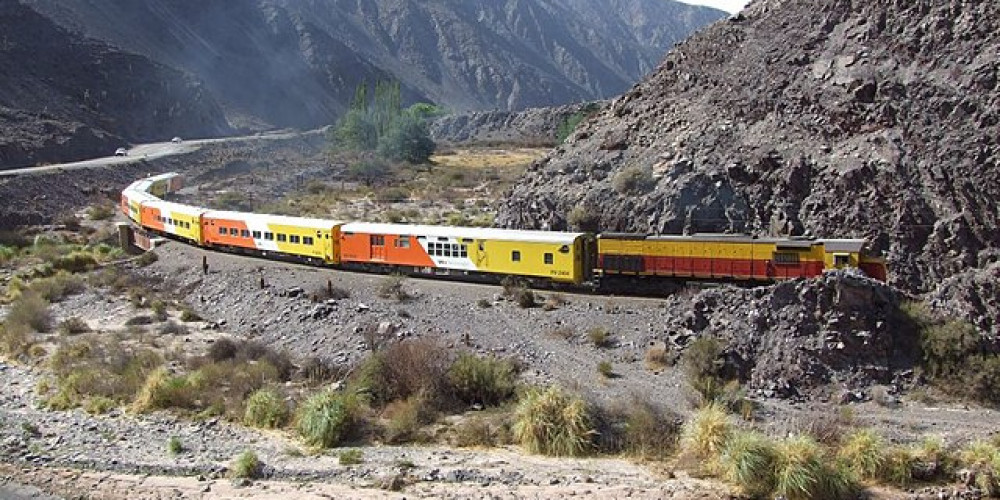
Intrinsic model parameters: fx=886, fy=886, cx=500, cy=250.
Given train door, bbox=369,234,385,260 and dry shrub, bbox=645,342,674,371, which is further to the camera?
train door, bbox=369,234,385,260

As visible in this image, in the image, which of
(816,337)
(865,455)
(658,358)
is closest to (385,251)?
(658,358)

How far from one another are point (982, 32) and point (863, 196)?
6.99 m

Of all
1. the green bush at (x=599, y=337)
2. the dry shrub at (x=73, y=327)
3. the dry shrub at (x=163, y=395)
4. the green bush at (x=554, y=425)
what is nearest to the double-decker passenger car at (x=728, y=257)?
the green bush at (x=599, y=337)

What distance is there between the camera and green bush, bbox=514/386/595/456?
67.2 ft

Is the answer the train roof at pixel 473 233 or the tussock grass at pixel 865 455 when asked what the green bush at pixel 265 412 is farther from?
the tussock grass at pixel 865 455

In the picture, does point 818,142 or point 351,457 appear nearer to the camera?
point 351,457

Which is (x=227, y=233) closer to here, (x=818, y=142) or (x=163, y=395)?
(x=163, y=395)

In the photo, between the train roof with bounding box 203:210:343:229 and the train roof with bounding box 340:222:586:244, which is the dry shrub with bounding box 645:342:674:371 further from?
the train roof with bounding box 203:210:343:229

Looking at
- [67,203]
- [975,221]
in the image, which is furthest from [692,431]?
[67,203]

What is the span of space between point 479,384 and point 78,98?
9494cm

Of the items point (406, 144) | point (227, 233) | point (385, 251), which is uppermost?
point (406, 144)

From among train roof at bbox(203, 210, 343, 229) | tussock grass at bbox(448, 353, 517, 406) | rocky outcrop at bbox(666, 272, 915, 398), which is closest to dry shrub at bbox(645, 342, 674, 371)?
rocky outcrop at bbox(666, 272, 915, 398)

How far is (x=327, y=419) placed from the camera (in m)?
21.5

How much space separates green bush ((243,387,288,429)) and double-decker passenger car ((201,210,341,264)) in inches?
585
